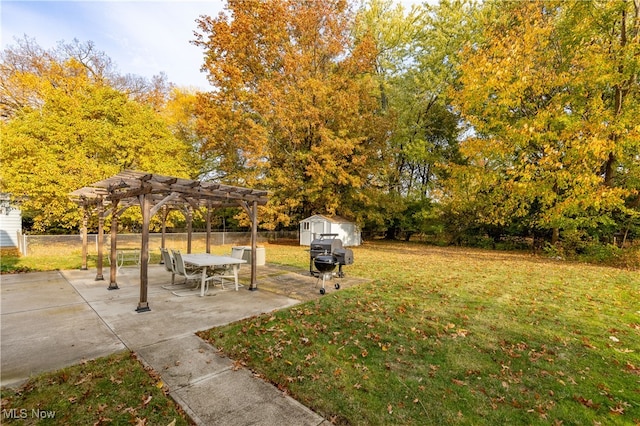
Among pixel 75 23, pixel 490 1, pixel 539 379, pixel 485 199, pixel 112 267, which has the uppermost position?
pixel 490 1

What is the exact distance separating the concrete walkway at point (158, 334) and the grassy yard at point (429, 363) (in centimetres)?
24

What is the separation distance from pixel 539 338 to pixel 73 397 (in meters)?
6.13

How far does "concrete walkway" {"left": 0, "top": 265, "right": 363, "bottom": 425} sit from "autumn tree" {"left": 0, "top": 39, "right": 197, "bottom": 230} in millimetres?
6478

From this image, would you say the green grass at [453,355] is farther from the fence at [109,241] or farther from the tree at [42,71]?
the tree at [42,71]

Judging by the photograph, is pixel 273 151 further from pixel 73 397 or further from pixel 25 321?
pixel 73 397

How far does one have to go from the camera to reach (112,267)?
727 centimetres

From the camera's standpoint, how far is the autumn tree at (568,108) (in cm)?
1139

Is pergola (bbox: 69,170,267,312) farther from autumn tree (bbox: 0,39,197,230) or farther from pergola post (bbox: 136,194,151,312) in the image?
autumn tree (bbox: 0,39,197,230)

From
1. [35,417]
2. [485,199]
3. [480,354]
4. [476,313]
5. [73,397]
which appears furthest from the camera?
[485,199]

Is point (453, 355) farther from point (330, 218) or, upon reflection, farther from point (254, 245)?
point (330, 218)

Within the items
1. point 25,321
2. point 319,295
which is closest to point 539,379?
point 319,295

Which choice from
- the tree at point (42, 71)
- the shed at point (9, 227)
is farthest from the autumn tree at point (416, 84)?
the shed at point (9, 227)

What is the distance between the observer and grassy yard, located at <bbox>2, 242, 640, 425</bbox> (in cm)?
281

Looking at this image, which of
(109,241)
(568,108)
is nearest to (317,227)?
(109,241)
